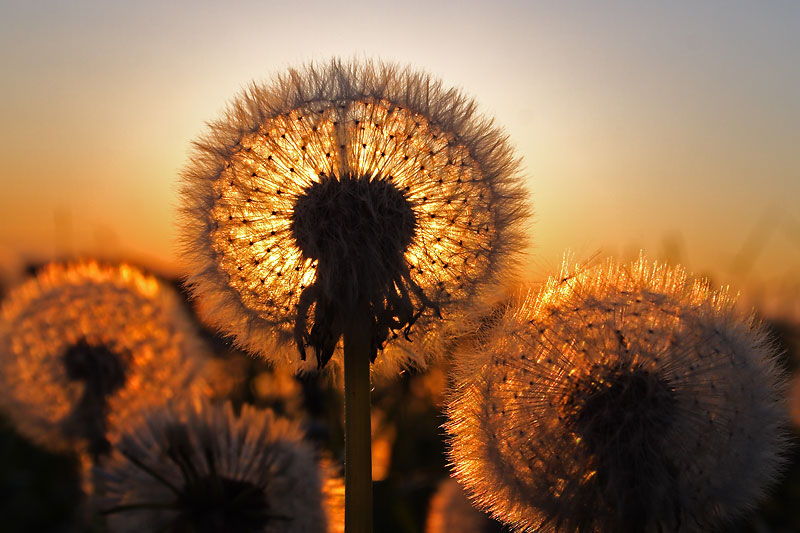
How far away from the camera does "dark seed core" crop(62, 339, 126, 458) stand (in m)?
4.92

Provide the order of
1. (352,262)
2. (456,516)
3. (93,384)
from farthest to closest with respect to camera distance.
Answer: (93,384), (456,516), (352,262)

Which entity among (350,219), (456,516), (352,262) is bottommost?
(456,516)

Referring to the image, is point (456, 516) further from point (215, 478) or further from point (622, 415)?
point (622, 415)

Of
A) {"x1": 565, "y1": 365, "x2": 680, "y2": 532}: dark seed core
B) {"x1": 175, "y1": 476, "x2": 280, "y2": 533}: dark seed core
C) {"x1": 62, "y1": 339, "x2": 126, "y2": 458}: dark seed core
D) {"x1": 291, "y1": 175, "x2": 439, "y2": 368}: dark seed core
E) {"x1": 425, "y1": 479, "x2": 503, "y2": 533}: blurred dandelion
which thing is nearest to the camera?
{"x1": 565, "y1": 365, "x2": 680, "y2": 532}: dark seed core

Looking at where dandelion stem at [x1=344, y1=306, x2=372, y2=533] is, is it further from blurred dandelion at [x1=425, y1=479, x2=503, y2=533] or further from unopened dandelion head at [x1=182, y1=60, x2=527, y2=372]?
blurred dandelion at [x1=425, y1=479, x2=503, y2=533]

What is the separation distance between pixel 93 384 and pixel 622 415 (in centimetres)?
368

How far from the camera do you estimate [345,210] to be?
2.79 m

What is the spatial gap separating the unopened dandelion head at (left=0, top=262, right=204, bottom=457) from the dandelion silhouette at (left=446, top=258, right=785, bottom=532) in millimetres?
2741

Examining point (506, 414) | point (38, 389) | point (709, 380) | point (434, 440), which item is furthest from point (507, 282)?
point (38, 389)

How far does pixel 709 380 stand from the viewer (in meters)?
2.62

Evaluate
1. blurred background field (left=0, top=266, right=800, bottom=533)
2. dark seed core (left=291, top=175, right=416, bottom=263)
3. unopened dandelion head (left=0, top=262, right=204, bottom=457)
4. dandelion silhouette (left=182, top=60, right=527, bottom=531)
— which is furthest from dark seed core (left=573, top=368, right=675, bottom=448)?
unopened dandelion head (left=0, top=262, right=204, bottom=457)

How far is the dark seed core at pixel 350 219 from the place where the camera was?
110 inches

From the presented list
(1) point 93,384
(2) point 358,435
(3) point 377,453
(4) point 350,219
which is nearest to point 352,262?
(4) point 350,219

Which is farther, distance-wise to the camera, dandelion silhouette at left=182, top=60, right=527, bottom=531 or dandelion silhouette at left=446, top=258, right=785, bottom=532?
dandelion silhouette at left=182, top=60, right=527, bottom=531
